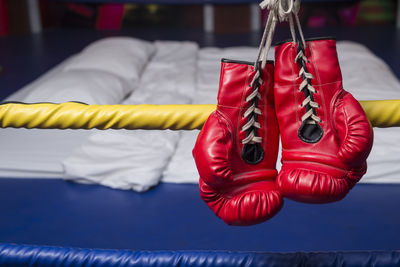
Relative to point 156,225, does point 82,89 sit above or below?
above

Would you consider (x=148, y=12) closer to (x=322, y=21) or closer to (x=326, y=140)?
(x=322, y=21)

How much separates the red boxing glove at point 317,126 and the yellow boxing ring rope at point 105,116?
0.19 m

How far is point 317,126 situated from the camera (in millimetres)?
601

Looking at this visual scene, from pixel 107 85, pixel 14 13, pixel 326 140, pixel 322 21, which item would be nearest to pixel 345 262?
pixel 326 140

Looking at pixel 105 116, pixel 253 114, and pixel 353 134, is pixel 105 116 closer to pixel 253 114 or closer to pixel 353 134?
pixel 253 114

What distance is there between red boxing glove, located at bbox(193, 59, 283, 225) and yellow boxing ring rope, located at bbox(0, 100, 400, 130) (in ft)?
0.51

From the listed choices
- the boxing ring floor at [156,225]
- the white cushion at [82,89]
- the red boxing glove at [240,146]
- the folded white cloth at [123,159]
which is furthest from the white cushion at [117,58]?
the red boxing glove at [240,146]

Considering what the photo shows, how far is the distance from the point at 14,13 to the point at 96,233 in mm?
4116

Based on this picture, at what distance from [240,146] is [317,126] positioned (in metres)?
0.11

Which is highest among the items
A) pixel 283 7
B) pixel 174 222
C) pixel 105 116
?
pixel 283 7

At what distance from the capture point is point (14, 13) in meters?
4.61

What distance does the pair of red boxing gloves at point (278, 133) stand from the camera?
1.88 feet

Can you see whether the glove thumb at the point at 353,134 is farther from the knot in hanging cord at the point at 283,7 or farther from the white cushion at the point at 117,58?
the white cushion at the point at 117,58

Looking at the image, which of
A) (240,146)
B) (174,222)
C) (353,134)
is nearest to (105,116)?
(240,146)
